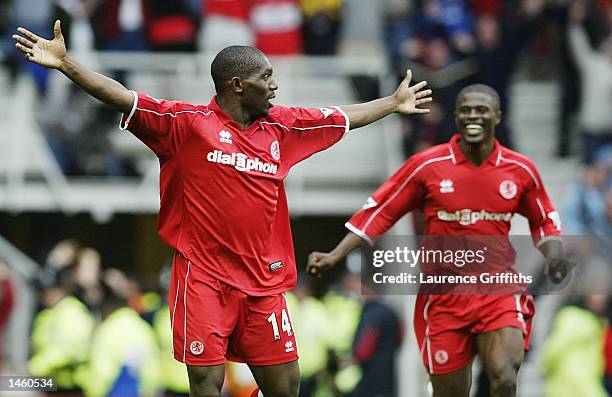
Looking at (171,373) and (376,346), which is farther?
(376,346)

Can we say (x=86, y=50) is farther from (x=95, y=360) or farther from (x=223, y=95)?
(x=223, y=95)

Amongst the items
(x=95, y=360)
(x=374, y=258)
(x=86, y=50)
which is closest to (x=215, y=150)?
(x=374, y=258)

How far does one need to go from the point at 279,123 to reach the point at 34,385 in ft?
11.8

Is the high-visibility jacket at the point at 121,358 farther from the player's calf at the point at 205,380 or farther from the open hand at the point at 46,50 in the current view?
the open hand at the point at 46,50

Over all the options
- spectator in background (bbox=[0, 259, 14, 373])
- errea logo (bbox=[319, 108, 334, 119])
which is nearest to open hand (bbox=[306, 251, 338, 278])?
errea logo (bbox=[319, 108, 334, 119])

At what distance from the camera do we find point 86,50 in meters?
17.3

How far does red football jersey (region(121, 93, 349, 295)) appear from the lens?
8.49 metres

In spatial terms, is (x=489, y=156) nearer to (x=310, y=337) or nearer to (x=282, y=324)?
(x=282, y=324)

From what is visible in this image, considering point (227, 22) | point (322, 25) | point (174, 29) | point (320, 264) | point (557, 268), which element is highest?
point (322, 25)

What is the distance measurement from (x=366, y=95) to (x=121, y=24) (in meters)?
3.15

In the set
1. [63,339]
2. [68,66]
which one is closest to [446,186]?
[68,66]

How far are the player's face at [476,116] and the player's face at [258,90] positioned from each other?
5.86 feet

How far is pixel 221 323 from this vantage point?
8.49 meters

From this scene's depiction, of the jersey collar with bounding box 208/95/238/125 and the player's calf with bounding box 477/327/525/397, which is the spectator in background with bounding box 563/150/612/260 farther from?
the jersey collar with bounding box 208/95/238/125
